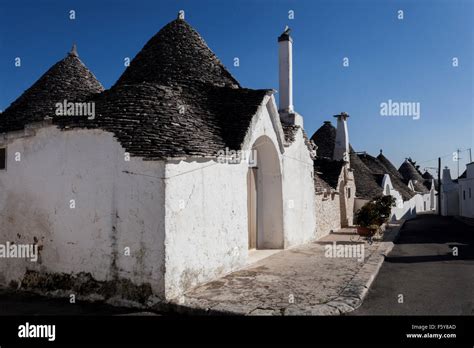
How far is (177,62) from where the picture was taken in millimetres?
9891

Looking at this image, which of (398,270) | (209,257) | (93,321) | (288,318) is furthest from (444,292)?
(93,321)

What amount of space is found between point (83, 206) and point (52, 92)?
Result: 572 centimetres

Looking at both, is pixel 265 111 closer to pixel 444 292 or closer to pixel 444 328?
pixel 444 292

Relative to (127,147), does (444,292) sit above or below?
below

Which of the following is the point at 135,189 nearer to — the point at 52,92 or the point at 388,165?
the point at 52,92

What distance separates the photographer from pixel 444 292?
6574 mm

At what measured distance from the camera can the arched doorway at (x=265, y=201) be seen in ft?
34.1

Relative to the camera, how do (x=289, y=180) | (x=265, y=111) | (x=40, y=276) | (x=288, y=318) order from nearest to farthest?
(x=288, y=318), (x=40, y=276), (x=265, y=111), (x=289, y=180)

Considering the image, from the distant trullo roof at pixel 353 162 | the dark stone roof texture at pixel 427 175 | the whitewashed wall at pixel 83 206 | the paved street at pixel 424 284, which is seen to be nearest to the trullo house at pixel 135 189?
the whitewashed wall at pixel 83 206

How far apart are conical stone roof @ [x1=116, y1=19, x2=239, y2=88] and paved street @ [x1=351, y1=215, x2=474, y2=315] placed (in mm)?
5767

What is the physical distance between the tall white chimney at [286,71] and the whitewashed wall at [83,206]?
785cm

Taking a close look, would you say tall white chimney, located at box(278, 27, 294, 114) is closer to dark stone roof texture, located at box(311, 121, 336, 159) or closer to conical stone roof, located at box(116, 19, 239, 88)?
conical stone roof, located at box(116, 19, 239, 88)

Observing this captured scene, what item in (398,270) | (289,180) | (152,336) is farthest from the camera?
(289,180)

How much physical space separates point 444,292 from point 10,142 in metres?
8.01
